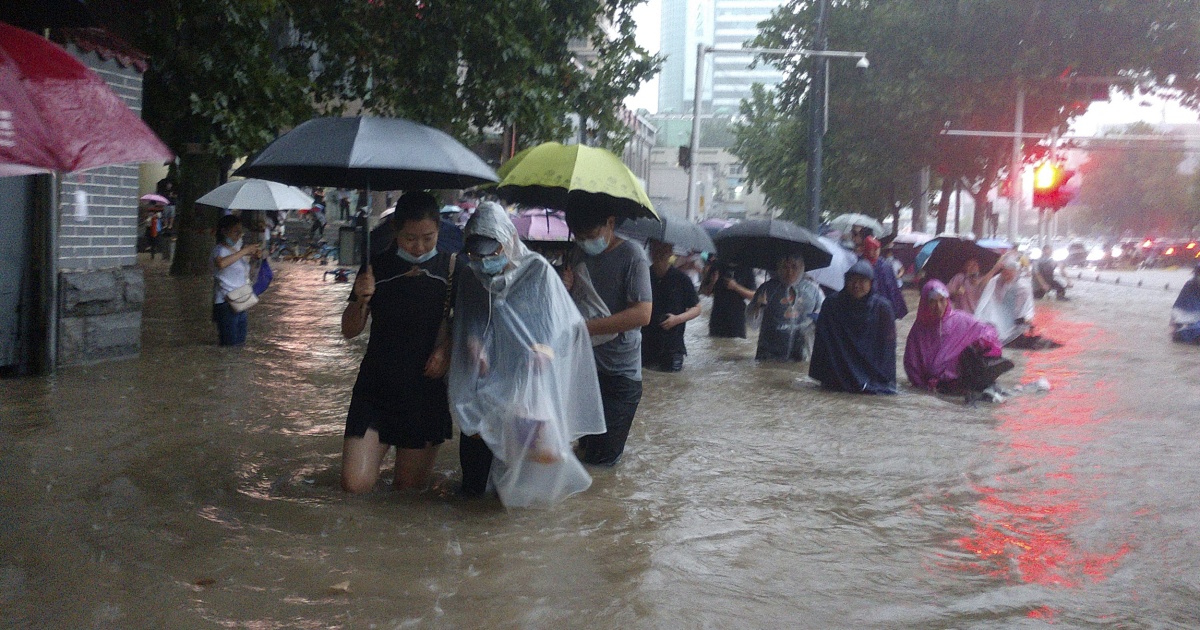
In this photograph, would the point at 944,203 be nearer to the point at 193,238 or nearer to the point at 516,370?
the point at 193,238

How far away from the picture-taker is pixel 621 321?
6.36 m

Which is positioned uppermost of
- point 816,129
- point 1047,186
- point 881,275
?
point 816,129

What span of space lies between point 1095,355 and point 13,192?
12656 mm

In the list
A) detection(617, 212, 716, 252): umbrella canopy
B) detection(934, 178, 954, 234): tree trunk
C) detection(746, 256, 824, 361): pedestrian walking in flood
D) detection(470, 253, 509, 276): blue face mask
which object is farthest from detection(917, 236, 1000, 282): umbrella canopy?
detection(934, 178, 954, 234): tree trunk

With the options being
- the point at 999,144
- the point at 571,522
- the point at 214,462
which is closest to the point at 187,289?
the point at 214,462

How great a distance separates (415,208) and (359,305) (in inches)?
21.1

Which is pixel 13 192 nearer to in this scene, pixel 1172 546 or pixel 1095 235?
pixel 1172 546

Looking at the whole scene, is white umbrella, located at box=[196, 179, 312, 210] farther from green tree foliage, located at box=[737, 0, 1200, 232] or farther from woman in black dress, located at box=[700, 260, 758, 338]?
green tree foliage, located at box=[737, 0, 1200, 232]

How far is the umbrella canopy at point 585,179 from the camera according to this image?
22.4ft

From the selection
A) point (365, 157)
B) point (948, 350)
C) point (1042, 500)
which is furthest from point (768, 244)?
point (365, 157)

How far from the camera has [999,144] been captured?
36.4 m

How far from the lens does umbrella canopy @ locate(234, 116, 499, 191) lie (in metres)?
5.54

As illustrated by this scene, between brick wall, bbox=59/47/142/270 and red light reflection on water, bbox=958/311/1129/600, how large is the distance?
729 cm

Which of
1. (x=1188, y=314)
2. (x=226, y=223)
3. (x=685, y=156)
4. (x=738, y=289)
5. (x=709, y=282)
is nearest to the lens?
(x=226, y=223)
